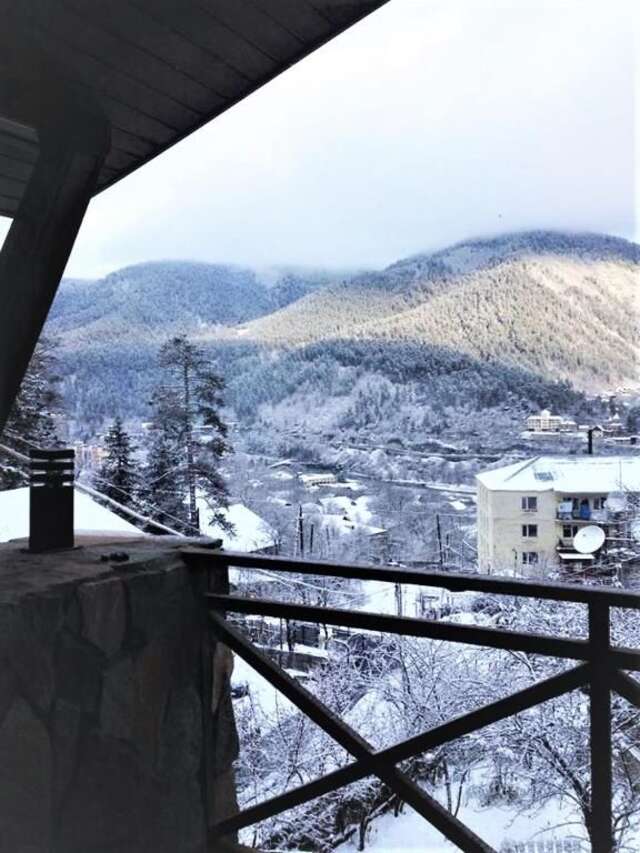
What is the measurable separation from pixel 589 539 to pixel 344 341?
6.95 ft

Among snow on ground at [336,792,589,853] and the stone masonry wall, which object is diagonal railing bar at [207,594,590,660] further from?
snow on ground at [336,792,589,853]

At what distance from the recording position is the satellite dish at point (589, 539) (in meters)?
Answer: 4.62

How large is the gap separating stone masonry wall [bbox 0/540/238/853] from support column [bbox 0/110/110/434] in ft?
1.46

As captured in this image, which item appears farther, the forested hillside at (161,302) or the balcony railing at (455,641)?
the forested hillside at (161,302)

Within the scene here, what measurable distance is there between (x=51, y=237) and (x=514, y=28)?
177cm

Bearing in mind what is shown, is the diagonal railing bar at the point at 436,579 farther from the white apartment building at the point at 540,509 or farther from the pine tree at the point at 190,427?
the pine tree at the point at 190,427

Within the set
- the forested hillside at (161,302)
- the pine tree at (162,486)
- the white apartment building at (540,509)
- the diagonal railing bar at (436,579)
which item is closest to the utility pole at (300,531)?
the pine tree at (162,486)

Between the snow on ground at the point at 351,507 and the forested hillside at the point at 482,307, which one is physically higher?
the forested hillside at the point at 482,307

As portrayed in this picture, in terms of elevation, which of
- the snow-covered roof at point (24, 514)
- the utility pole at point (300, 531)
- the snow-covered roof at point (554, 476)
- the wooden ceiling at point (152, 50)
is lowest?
the utility pole at point (300, 531)

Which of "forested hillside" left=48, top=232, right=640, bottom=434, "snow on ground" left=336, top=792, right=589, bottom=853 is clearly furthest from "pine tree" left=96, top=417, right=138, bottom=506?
"snow on ground" left=336, top=792, right=589, bottom=853

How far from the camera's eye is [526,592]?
118cm

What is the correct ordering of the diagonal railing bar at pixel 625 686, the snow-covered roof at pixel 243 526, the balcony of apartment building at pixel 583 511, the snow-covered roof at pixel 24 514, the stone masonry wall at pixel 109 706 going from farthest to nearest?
the snow-covered roof at pixel 243 526
the balcony of apartment building at pixel 583 511
the snow-covered roof at pixel 24 514
the stone masonry wall at pixel 109 706
the diagonal railing bar at pixel 625 686

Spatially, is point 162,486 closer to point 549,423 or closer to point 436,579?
point 549,423

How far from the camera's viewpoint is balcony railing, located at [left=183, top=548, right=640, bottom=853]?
112 centimetres
